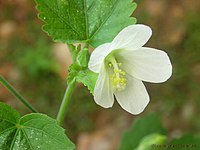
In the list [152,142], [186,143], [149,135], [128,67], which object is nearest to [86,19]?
[128,67]

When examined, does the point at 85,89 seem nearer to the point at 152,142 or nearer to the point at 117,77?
the point at 152,142

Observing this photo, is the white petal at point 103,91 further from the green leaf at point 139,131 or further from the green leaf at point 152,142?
the green leaf at point 139,131

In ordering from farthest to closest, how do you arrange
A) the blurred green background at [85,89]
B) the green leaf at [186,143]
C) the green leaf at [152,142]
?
the blurred green background at [85,89] < the green leaf at [186,143] < the green leaf at [152,142]

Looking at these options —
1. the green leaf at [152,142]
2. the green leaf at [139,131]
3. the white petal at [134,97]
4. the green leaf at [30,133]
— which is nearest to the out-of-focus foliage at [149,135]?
the green leaf at [139,131]

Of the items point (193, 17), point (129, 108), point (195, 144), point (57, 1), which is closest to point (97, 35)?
point (57, 1)

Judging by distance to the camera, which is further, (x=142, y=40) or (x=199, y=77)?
(x=199, y=77)

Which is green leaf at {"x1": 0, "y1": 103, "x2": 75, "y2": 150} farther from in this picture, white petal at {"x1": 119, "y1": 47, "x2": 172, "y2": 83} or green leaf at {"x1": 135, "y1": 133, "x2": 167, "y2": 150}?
green leaf at {"x1": 135, "y1": 133, "x2": 167, "y2": 150}

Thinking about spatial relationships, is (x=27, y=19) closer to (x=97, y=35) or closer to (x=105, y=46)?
(x=97, y=35)
